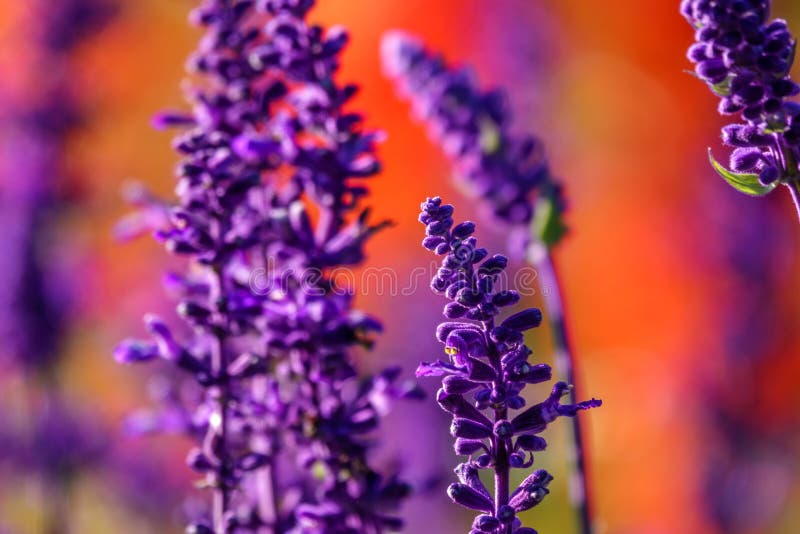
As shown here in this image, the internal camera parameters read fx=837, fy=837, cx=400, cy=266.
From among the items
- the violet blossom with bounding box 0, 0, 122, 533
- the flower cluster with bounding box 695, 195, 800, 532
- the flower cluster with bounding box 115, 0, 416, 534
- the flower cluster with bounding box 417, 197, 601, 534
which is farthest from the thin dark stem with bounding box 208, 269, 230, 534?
the flower cluster with bounding box 695, 195, 800, 532

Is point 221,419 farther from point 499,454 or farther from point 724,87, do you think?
point 724,87

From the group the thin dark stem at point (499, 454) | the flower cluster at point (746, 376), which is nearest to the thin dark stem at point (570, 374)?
the thin dark stem at point (499, 454)

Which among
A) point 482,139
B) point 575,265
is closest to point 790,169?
point 482,139

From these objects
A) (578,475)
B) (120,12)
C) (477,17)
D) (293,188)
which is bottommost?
(578,475)

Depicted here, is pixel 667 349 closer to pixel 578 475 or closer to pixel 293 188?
pixel 578 475

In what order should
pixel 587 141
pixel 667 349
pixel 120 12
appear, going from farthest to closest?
1. pixel 587 141
2. pixel 667 349
3. pixel 120 12

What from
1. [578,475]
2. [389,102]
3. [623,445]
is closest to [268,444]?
[578,475]
